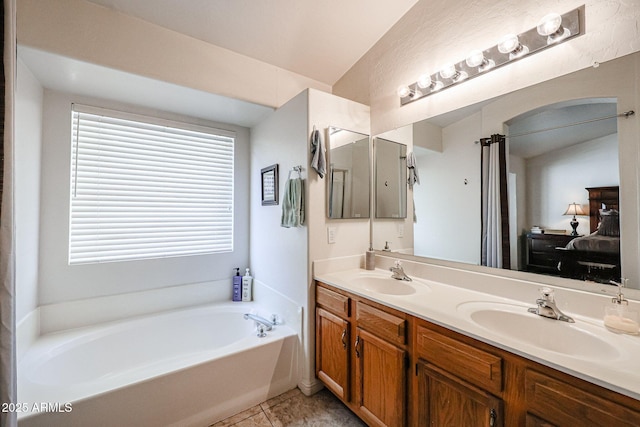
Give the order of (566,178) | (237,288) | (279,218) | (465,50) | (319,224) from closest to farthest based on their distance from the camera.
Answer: (566,178)
(465,50)
(319,224)
(279,218)
(237,288)

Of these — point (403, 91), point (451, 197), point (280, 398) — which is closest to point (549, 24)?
point (403, 91)

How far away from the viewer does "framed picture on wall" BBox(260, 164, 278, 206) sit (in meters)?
2.34

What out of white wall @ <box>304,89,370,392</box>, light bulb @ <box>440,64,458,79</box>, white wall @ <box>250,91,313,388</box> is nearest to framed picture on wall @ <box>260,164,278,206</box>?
white wall @ <box>250,91,313,388</box>

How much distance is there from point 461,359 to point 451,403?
216 mm

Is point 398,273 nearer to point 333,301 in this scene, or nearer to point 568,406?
point 333,301

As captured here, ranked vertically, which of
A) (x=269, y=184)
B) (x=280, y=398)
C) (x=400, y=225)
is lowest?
(x=280, y=398)

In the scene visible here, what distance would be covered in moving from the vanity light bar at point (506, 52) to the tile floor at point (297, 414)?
230 cm

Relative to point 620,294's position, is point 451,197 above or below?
Result: above

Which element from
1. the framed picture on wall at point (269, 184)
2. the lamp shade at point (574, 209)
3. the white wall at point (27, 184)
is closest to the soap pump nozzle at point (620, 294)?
the lamp shade at point (574, 209)

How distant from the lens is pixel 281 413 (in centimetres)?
178

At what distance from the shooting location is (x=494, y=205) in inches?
60.6

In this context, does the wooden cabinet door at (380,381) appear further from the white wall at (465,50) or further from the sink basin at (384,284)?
the white wall at (465,50)

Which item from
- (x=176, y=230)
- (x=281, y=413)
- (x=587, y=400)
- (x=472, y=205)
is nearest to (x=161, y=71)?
(x=176, y=230)

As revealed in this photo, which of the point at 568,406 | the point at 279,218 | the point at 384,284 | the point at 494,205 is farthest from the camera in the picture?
the point at 279,218
